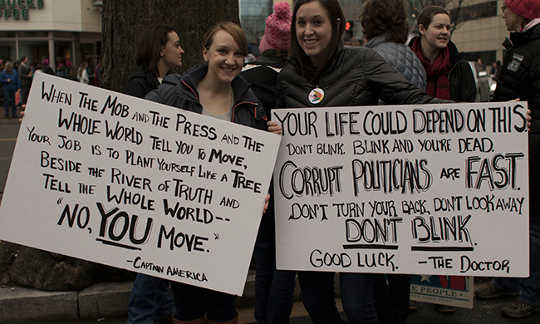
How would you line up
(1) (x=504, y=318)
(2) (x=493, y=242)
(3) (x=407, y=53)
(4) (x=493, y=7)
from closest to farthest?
(2) (x=493, y=242) < (3) (x=407, y=53) < (1) (x=504, y=318) < (4) (x=493, y=7)

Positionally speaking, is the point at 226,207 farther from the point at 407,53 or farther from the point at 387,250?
the point at 407,53

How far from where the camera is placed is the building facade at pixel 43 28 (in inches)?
1213

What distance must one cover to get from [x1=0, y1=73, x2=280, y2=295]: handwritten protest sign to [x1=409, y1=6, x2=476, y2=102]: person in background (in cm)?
176

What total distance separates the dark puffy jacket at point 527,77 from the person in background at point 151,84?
228 cm

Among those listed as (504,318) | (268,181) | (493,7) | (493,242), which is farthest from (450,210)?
(493,7)

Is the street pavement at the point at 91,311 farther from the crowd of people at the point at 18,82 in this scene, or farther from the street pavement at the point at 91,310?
the crowd of people at the point at 18,82

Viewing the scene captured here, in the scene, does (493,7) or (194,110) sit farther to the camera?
(493,7)

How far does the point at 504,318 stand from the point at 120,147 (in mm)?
2906

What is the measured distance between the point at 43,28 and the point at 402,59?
31.4m

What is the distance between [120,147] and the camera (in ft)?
9.61

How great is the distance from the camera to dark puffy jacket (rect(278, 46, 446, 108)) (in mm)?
2896

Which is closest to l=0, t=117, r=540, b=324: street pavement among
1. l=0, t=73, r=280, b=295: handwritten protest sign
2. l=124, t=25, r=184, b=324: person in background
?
l=124, t=25, r=184, b=324: person in background

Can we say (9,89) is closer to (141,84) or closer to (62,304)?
(62,304)

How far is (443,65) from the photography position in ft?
13.1
